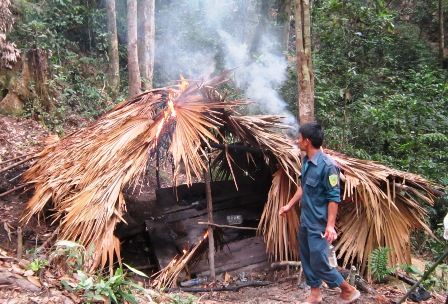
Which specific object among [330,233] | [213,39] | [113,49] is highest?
[213,39]

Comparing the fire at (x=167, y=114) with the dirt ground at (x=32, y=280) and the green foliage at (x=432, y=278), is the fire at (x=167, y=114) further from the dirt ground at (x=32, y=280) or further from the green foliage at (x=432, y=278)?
the green foliage at (x=432, y=278)

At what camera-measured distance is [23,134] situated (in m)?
8.23

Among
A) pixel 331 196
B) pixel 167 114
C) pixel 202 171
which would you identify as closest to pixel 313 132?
pixel 331 196

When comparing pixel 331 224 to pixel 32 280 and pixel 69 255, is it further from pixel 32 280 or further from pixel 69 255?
pixel 32 280

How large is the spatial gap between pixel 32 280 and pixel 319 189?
2.44m

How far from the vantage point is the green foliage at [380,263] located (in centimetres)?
482

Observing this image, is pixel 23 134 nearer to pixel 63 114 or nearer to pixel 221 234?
pixel 63 114

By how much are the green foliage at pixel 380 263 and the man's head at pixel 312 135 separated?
1.86m

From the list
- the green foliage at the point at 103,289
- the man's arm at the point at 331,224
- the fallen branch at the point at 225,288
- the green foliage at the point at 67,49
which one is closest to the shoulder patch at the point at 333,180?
the man's arm at the point at 331,224

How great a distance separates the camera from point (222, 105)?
16.5 feet

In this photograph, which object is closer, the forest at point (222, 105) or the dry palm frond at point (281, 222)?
the forest at point (222, 105)

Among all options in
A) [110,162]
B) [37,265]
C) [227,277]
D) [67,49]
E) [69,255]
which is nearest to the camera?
[37,265]

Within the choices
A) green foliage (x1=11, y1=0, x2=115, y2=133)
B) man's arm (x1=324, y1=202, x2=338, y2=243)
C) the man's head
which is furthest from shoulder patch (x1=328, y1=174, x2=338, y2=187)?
green foliage (x1=11, y1=0, x2=115, y2=133)

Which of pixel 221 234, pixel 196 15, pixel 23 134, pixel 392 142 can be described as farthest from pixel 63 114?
pixel 196 15
